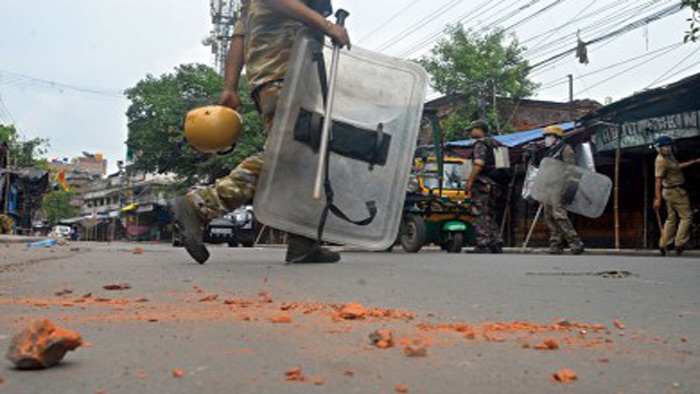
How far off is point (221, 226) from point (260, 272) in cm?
1201

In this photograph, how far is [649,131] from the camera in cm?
996

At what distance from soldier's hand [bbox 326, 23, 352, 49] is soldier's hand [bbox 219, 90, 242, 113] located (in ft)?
2.73

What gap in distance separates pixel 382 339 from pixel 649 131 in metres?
9.80

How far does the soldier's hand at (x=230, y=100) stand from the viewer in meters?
4.00

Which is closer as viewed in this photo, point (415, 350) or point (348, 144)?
point (415, 350)

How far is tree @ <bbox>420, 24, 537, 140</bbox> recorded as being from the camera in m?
23.7

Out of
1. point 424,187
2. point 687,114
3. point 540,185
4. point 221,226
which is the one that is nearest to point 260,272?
point 540,185

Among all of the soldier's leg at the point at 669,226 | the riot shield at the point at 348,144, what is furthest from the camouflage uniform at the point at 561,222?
the riot shield at the point at 348,144

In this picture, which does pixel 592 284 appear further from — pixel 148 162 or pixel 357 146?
pixel 148 162

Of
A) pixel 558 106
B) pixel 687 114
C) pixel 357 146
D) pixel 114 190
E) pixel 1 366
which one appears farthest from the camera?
pixel 114 190

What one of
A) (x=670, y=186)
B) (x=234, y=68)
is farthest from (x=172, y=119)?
(x=234, y=68)

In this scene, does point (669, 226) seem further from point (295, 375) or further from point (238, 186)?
point (295, 375)

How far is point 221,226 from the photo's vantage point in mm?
15141

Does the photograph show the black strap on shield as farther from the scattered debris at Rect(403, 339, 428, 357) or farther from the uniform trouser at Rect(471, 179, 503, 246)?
the uniform trouser at Rect(471, 179, 503, 246)
